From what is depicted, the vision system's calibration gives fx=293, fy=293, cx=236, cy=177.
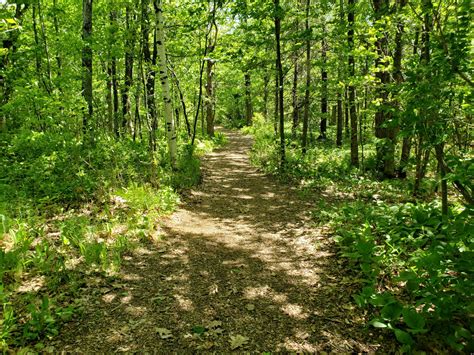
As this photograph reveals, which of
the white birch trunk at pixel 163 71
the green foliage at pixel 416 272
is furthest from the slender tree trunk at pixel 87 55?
the green foliage at pixel 416 272

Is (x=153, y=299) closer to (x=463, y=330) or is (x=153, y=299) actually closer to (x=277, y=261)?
(x=277, y=261)

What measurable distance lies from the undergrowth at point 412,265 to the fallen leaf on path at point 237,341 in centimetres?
136

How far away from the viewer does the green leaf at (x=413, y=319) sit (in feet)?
9.36

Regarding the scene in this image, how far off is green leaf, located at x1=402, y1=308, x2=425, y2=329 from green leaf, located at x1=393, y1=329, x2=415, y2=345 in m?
0.10

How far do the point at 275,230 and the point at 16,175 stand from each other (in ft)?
21.0

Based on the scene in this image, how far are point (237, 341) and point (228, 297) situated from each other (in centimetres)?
81

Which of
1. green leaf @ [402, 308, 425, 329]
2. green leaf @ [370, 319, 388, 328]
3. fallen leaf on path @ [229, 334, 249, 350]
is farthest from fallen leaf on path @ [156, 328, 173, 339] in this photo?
green leaf @ [402, 308, 425, 329]

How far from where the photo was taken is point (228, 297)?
13.2 ft

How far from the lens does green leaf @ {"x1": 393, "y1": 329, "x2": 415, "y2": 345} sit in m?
2.82

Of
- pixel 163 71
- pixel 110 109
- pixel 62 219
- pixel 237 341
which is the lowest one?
pixel 237 341

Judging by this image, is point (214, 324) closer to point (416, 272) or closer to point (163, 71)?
point (416, 272)

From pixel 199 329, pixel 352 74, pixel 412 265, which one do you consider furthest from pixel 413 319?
pixel 352 74

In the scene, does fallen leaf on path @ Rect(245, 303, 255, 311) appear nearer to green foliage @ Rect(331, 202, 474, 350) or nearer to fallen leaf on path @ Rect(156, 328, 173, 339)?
fallen leaf on path @ Rect(156, 328, 173, 339)

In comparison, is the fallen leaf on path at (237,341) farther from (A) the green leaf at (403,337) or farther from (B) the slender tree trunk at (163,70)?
(B) the slender tree trunk at (163,70)
